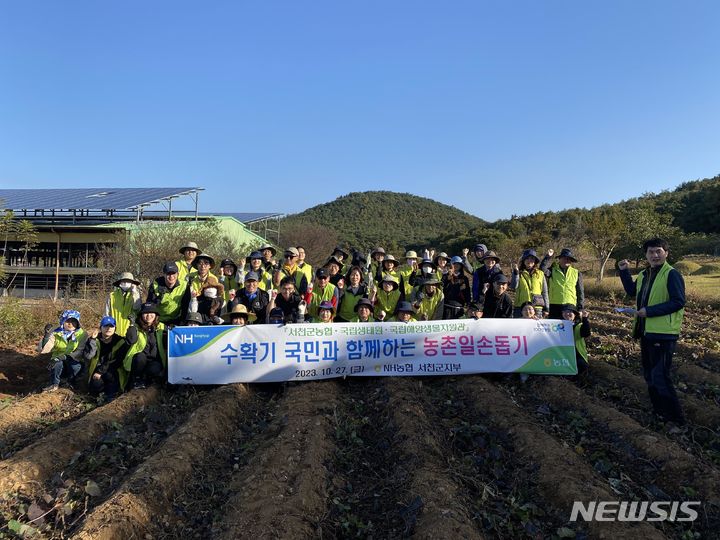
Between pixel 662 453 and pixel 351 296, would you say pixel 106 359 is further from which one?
pixel 662 453

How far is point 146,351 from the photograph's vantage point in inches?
268

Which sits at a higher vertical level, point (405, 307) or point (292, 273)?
point (292, 273)

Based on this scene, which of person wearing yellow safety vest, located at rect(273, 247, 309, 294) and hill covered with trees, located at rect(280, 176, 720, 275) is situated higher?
hill covered with trees, located at rect(280, 176, 720, 275)

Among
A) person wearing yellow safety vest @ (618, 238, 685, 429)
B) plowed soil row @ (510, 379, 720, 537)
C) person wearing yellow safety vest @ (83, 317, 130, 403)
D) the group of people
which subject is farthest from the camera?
the group of people

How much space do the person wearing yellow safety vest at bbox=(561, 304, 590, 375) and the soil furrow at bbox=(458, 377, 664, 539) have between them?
2.05 meters

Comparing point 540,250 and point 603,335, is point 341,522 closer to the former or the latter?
point 603,335

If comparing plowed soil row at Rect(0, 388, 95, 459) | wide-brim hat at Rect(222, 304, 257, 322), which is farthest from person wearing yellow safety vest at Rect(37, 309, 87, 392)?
wide-brim hat at Rect(222, 304, 257, 322)

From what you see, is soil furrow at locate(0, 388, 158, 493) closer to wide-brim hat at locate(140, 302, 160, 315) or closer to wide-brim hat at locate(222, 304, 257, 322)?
wide-brim hat at locate(140, 302, 160, 315)

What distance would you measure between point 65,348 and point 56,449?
2914 millimetres

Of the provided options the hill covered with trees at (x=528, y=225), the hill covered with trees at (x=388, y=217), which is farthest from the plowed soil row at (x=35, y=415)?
the hill covered with trees at (x=388, y=217)

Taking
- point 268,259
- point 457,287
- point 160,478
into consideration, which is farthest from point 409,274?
point 160,478

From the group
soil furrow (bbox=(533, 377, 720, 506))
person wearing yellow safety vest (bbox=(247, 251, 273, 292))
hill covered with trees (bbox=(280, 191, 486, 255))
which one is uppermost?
hill covered with trees (bbox=(280, 191, 486, 255))

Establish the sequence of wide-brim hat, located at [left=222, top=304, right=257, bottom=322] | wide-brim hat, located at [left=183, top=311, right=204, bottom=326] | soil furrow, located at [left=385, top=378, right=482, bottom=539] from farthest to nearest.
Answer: wide-brim hat, located at [left=183, top=311, right=204, bottom=326], wide-brim hat, located at [left=222, top=304, right=257, bottom=322], soil furrow, located at [left=385, top=378, right=482, bottom=539]

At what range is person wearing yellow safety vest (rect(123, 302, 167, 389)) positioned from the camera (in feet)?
22.0
